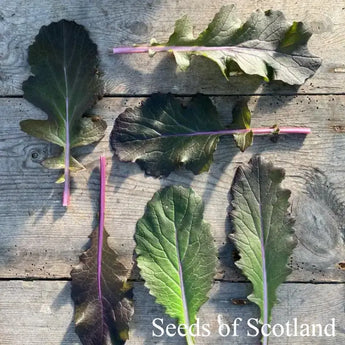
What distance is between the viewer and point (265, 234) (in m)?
1.06

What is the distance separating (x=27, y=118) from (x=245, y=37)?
50 centimetres

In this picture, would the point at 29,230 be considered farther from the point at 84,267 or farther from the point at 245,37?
the point at 245,37

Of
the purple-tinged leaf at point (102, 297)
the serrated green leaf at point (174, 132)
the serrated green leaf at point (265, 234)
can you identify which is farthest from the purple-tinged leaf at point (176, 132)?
the purple-tinged leaf at point (102, 297)

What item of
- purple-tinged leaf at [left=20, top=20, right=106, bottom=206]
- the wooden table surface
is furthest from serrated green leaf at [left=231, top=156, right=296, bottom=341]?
purple-tinged leaf at [left=20, top=20, right=106, bottom=206]

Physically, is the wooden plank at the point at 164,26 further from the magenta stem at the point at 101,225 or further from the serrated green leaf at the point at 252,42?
the magenta stem at the point at 101,225

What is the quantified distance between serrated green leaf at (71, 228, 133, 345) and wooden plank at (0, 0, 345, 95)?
1.25ft

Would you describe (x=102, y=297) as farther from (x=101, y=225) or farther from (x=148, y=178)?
(x=148, y=178)

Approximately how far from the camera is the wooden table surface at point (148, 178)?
3.61 feet

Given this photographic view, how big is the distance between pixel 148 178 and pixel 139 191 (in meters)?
0.03

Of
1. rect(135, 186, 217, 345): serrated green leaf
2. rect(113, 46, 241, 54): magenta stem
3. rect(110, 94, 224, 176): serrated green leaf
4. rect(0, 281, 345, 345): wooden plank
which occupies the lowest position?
rect(0, 281, 345, 345): wooden plank

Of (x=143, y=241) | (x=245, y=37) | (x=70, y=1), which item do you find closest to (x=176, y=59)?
(x=245, y=37)

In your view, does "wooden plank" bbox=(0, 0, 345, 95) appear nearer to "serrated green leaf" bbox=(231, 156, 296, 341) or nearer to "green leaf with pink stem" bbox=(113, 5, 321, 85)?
"green leaf with pink stem" bbox=(113, 5, 321, 85)

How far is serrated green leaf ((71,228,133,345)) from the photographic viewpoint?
1.07m

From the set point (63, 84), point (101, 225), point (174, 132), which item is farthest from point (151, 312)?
point (63, 84)
